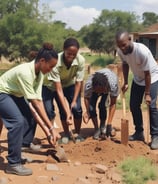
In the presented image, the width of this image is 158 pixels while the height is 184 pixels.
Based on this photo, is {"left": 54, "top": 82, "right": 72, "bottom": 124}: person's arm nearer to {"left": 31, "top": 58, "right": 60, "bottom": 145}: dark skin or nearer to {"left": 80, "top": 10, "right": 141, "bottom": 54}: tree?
{"left": 31, "top": 58, "right": 60, "bottom": 145}: dark skin

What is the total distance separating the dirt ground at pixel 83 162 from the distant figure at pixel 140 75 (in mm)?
382

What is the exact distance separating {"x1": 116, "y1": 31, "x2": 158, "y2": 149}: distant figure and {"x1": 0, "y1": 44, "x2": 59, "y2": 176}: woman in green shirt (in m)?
1.43

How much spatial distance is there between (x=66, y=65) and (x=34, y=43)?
2562 cm

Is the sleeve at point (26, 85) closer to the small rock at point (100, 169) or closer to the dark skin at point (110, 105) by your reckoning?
the small rock at point (100, 169)

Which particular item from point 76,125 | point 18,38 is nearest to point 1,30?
point 18,38

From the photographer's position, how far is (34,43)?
31141 mm

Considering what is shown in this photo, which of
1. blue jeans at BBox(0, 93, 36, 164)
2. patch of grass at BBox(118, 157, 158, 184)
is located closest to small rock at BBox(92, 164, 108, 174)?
patch of grass at BBox(118, 157, 158, 184)

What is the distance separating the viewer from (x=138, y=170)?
5023 mm

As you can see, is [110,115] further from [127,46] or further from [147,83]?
[127,46]

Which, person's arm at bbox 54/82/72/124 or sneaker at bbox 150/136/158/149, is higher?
person's arm at bbox 54/82/72/124

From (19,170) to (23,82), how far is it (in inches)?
40.8

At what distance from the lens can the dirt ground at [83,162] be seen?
473 centimetres

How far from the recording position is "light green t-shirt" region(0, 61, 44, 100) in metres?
4.52

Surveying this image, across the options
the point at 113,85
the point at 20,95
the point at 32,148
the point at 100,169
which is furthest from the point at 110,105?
the point at 20,95
